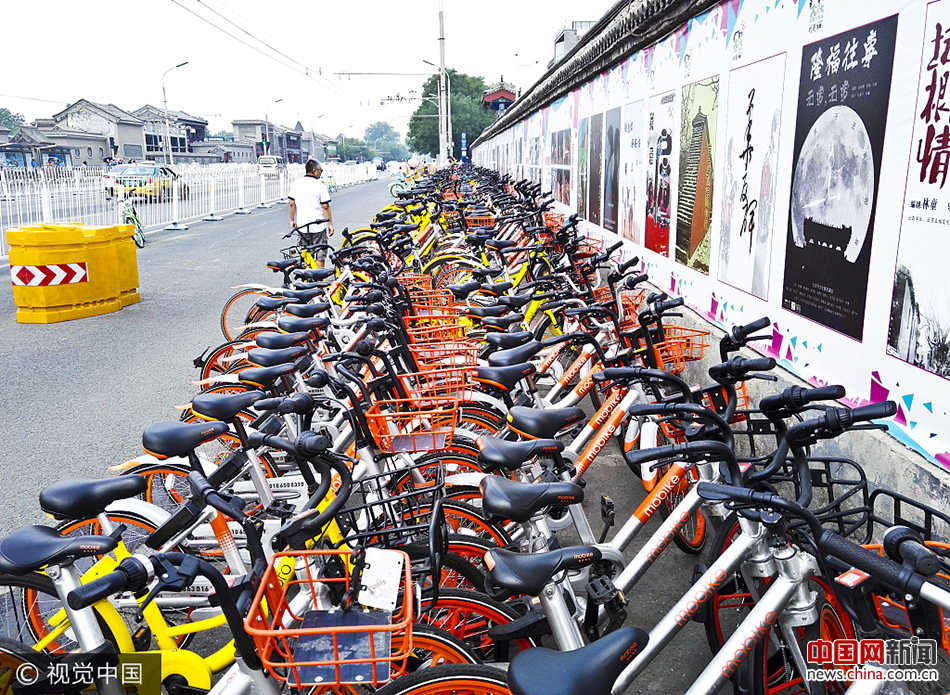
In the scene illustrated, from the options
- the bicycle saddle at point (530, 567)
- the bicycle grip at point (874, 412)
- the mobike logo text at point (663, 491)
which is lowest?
the mobike logo text at point (663, 491)

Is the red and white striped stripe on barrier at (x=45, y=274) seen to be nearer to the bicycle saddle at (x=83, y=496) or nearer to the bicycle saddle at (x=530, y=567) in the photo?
the bicycle saddle at (x=83, y=496)

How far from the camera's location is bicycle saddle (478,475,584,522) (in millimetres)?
2311

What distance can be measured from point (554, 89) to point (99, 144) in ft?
196

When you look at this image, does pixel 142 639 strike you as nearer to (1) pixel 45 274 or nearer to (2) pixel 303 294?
(2) pixel 303 294

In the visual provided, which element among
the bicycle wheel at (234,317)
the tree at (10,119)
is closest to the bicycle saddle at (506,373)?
the bicycle wheel at (234,317)

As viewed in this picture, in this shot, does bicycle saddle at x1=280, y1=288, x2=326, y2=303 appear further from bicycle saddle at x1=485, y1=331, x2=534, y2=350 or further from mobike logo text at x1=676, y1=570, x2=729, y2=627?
mobike logo text at x1=676, y1=570, x2=729, y2=627

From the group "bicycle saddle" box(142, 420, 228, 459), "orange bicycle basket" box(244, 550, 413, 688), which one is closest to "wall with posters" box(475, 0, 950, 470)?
"orange bicycle basket" box(244, 550, 413, 688)

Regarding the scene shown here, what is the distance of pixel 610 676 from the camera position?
5.67 feet

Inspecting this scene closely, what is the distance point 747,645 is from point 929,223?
1894 mm

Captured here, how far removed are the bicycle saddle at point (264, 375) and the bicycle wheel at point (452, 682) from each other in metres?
1.88

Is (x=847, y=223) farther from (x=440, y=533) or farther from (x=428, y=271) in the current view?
(x=428, y=271)

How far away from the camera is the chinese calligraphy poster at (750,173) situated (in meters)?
4.42

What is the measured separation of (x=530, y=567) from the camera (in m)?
1.99

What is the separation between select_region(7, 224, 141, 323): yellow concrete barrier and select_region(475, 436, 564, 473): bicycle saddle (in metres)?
7.97
